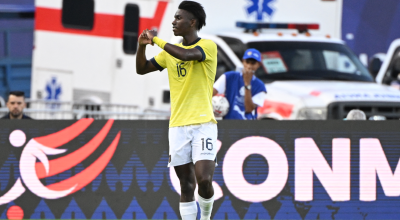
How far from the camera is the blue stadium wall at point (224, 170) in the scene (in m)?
7.33

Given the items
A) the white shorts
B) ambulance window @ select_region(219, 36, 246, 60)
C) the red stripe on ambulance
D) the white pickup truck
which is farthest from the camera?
the red stripe on ambulance

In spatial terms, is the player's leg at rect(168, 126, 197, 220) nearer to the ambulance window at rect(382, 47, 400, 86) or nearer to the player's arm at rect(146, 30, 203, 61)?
the player's arm at rect(146, 30, 203, 61)

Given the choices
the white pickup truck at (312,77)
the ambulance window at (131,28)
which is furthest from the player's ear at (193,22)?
the ambulance window at (131,28)

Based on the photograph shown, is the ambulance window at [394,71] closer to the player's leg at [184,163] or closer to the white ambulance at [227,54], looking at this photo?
the white ambulance at [227,54]

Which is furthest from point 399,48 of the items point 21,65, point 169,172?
point 21,65

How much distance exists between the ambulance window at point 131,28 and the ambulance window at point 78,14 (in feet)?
2.34

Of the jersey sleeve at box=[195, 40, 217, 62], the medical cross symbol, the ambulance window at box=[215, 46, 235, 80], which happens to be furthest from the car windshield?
the jersey sleeve at box=[195, 40, 217, 62]

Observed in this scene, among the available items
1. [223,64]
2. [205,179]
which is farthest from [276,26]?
[205,179]

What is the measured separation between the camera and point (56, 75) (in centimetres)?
1301

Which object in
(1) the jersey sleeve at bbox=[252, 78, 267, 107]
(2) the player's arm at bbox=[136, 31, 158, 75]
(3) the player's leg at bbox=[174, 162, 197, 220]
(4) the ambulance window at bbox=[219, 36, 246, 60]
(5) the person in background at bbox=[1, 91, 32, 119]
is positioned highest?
(4) the ambulance window at bbox=[219, 36, 246, 60]

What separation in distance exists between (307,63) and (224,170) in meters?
3.79

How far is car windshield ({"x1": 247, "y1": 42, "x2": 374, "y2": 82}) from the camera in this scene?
10470 mm

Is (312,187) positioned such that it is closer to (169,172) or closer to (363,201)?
(363,201)

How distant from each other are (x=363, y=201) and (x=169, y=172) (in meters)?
2.02
